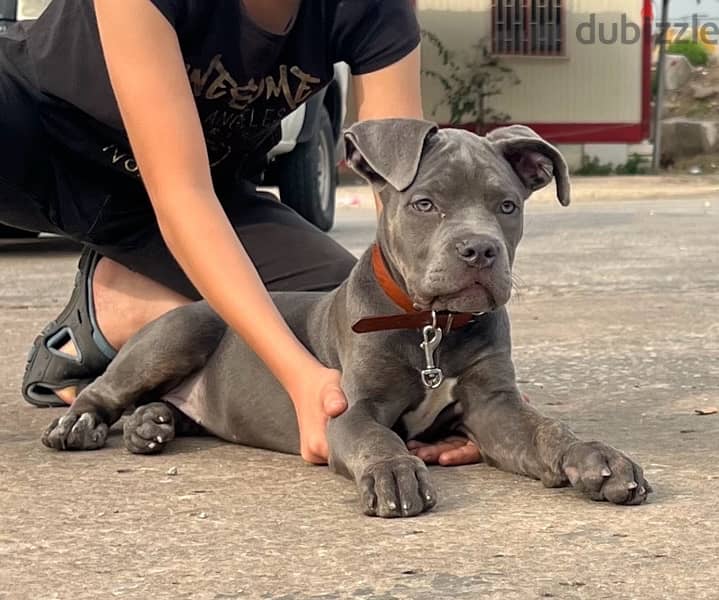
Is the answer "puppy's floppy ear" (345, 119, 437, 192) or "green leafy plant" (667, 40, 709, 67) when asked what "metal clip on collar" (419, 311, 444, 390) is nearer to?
"puppy's floppy ear" (345, 119, 437, 192)

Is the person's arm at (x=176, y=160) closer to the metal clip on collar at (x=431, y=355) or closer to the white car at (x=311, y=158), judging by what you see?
the metal clip on collar at (x=431, y=355)

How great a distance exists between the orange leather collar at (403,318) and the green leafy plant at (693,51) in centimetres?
2684

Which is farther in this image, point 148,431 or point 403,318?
point 148,431

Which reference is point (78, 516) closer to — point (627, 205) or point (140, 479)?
point (140, 479)

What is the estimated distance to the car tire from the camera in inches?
408

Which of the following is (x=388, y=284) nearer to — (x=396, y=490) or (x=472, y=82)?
(x=396, y=490)

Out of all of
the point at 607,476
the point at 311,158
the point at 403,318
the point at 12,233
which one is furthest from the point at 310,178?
the point at 607,476

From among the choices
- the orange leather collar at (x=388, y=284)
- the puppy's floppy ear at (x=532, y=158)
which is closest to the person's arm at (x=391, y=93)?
the puppy's floppy ear at (x=532, y=158)

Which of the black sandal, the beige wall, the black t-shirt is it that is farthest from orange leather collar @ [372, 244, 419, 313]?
the beige wall

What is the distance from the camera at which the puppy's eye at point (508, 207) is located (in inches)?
125

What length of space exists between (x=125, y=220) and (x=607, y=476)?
7.53 feet

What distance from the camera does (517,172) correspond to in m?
3.41

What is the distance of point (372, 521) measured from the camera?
2.71m

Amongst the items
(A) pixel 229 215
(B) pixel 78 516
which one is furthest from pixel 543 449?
(A) pixel 229 215
